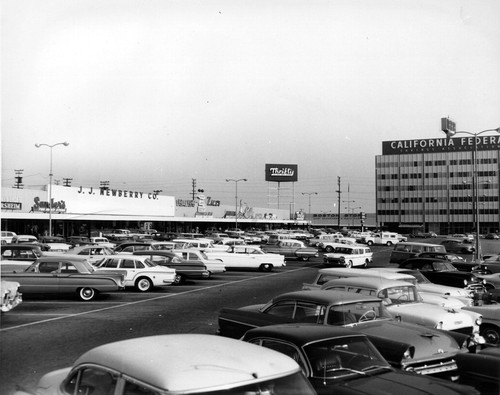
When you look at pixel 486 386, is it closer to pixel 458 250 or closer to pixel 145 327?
pixel 145 327

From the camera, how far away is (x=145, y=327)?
11.9m

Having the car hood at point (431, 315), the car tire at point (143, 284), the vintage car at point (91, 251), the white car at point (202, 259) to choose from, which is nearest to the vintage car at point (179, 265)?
the white car at point (202, 259)

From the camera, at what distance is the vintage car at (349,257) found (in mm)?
30094

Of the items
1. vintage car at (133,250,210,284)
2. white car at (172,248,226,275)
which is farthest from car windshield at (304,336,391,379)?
white car at (172,248,226,275)

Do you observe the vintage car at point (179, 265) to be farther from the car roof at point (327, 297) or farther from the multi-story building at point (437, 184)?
the multi-story building at point (437, 184)

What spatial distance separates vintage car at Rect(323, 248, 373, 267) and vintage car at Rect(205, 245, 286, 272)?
137 inches

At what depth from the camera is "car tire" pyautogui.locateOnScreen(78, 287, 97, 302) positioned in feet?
53.7

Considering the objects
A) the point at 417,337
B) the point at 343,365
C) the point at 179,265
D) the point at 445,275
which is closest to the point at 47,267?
the point at 179,265

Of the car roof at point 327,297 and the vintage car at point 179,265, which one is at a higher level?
the car roof at point 327,297

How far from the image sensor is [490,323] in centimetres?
1071

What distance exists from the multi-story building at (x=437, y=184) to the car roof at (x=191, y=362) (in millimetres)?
106981

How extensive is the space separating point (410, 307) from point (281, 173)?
98.0m

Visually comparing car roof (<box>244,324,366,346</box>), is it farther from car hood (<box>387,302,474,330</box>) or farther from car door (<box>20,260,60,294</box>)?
car door (<box>20,260,60,294</box>)

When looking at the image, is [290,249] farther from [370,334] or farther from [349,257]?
[370,334]
